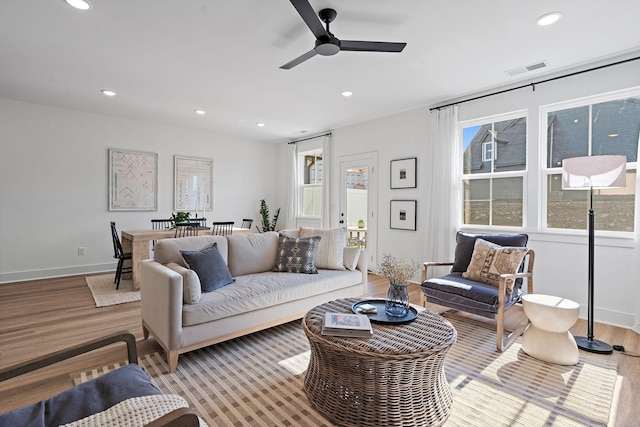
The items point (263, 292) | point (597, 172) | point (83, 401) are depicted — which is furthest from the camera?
point (263, 292)

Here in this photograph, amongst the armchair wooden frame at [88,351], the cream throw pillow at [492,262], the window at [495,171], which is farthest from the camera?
the window at [495,171]

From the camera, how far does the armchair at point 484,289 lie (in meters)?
2.74

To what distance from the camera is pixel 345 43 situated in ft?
8.04

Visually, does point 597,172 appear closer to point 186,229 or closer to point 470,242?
point 470,242

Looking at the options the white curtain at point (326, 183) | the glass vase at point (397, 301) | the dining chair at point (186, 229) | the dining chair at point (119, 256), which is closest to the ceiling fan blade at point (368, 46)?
the glass vase at point (397, 301)

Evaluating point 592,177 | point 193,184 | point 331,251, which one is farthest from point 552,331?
point 193,184

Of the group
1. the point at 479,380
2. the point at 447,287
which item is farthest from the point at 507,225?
the point at 479,380

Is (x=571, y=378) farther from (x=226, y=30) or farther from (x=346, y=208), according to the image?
(x=346, y=208)

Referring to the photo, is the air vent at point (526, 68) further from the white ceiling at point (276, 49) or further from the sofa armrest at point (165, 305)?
the sofa armrest at point (165, 305)

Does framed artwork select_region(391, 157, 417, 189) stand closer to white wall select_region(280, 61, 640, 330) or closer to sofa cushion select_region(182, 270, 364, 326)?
white wall select_region(280, 61, 640, 330)

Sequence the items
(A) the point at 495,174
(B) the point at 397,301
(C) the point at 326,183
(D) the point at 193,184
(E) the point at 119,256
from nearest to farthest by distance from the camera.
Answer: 1. (B) the point at 397,301
2. (A) the point at 495,174
3. (E) the point at 119,256
4. (C) the point at 326,183
5. (D) the point at 193,184

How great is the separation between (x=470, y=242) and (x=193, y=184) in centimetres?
516

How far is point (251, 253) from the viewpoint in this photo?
3.35m

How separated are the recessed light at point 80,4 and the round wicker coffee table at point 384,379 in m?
Result: 2.87
